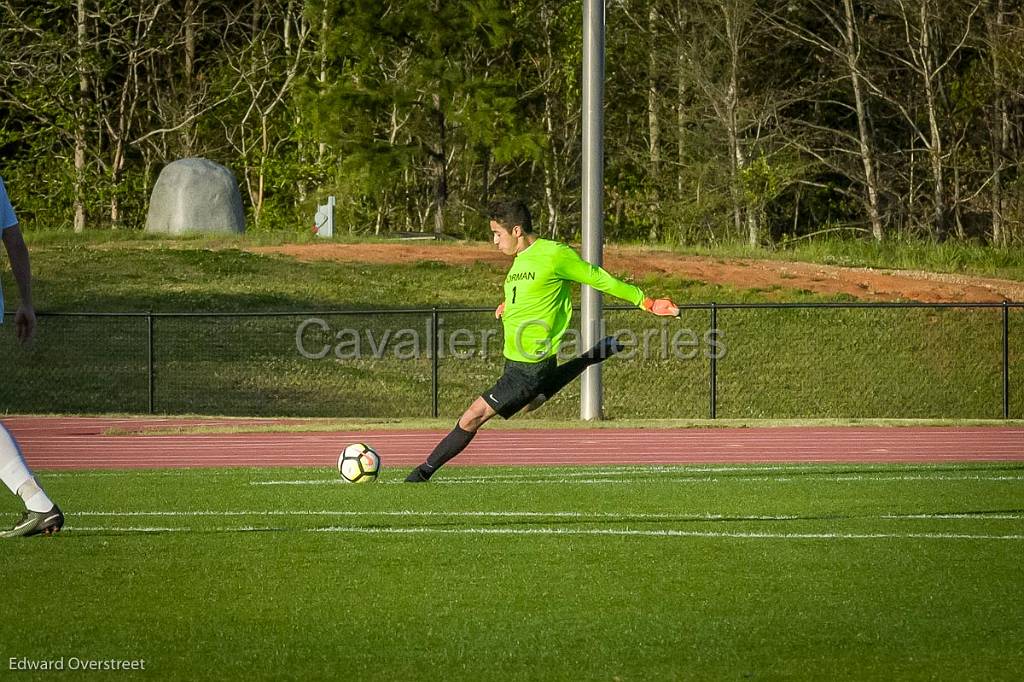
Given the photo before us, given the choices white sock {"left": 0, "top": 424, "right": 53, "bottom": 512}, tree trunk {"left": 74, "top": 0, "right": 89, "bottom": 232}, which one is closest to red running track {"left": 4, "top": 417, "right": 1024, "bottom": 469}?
white sock {"left": 0, "top": 424, "right": 53, "bottom": 512}

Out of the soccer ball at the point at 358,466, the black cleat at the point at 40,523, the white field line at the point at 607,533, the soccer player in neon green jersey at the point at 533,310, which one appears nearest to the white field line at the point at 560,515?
the white field line at the point at 607,533

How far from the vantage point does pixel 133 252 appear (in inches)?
1357

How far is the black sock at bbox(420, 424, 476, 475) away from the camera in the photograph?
467 inches

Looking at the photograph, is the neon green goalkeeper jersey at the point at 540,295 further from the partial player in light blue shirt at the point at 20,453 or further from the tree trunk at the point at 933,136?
the tree trunk at the point at 933,136

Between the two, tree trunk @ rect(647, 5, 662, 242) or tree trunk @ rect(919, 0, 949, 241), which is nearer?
tree trunk @ rect(919, 0, 949, 241)

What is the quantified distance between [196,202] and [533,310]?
26.8 meters

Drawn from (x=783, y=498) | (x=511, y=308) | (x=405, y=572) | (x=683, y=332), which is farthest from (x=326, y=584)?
(x=683, y=332)

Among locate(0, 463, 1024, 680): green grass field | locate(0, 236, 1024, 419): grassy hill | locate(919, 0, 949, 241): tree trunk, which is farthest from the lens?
locate(919, 0, 949, 241): tree trunk

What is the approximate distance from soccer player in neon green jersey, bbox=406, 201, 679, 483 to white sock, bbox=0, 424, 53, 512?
374 centimetres

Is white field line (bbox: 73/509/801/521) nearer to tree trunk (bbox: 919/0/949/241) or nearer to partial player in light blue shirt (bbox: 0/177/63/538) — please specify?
partial player in light blue shirt (bbox: 0/177/63/538)

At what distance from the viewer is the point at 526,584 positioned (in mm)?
7820

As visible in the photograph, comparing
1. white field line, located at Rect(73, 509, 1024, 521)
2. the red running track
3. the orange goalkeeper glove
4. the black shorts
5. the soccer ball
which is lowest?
the red running track

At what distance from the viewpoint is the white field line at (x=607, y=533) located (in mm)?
9492

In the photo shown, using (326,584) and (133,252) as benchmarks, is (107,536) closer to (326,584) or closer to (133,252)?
(326,584)
